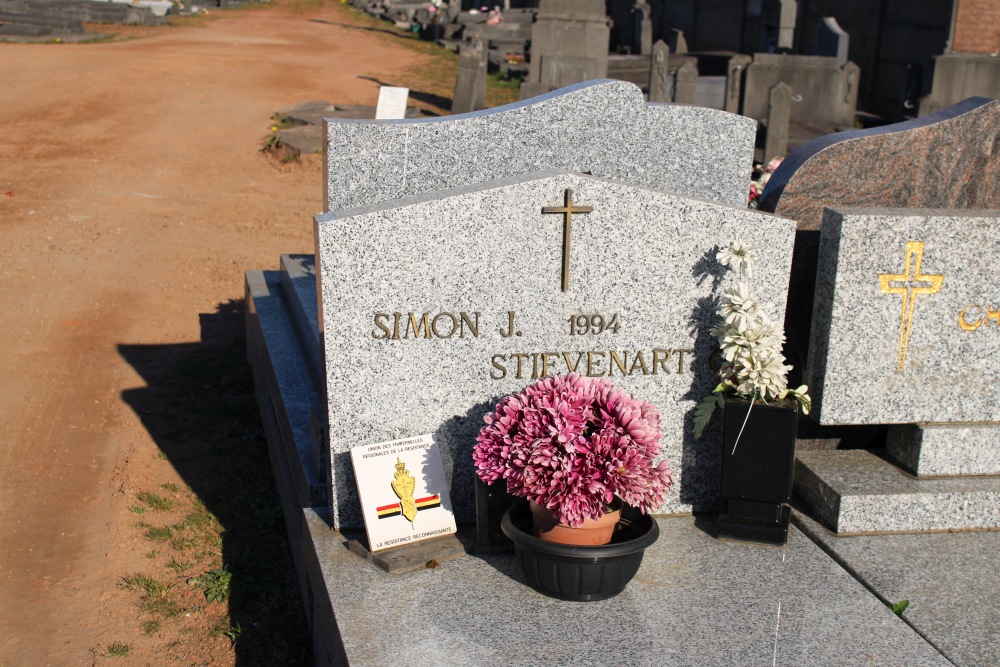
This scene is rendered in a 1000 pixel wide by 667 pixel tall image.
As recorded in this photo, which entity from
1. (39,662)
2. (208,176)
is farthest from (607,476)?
(208,176)

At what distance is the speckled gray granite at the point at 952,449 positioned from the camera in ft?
15.0

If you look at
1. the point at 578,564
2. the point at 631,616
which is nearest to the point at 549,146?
the point at 578,564

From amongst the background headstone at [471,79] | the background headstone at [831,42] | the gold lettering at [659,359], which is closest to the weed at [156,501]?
the gold lettering at [659,359]

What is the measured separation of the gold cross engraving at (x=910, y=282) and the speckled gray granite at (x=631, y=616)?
1.07 meters

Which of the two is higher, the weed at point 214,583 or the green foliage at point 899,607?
the green foliage at point 899,607

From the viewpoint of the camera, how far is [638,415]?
3848mm

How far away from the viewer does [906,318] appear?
4.51 meters

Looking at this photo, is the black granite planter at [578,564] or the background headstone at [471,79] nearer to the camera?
the black granite planter at [578,564]

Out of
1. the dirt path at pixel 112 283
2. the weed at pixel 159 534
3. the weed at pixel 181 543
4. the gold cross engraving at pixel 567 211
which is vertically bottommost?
the weed at pixel 181 543

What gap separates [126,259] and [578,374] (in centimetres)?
637

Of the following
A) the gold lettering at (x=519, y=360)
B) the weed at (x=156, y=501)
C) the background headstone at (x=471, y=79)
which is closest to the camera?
the gold lettering at (x=519, y=360)

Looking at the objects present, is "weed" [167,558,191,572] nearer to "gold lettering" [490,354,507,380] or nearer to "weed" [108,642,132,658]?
"weed" [108,642,132,658]

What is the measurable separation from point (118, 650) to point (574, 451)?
210cm

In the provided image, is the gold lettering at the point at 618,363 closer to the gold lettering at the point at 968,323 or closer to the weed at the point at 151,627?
the gold lettering at the point at 968,323
